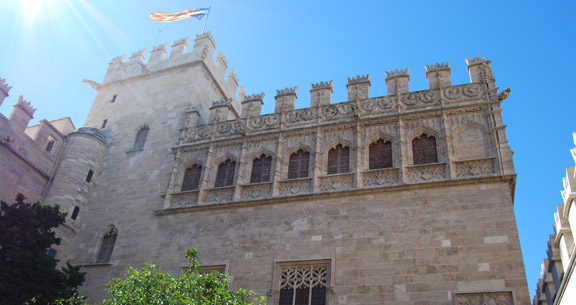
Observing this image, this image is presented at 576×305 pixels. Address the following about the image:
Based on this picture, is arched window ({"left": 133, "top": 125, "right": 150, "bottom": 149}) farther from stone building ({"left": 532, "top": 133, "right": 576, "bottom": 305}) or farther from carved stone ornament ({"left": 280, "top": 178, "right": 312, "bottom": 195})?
stone building ({"left": 532, "top": 133, "right": 576, "bottom": 305})

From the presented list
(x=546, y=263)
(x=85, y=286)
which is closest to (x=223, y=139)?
(x=85, y=286)

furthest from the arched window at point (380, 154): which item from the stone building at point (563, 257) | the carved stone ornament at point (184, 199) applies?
the carved stone ornament at point (184, 199)

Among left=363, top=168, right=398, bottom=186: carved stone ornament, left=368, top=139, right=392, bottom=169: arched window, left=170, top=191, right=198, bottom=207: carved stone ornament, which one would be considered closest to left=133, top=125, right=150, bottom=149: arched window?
left=170, top=191, right=198, bottom=207: carved stone ornament

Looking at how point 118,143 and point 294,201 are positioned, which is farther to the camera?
point 118,143

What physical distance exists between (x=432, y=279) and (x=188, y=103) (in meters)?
11.1

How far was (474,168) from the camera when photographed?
1323 cm

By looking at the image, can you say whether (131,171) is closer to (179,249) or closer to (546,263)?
(179,249)

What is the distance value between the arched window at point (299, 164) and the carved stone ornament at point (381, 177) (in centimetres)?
194

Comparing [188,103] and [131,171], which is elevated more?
[188,103]

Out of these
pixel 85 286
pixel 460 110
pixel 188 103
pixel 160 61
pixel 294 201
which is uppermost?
pixel 160 61

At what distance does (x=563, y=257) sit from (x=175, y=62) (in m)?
15.3

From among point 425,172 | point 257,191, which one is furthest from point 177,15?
point 425,172

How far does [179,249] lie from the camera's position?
14844 millimetres

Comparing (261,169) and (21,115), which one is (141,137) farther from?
(261,169)
